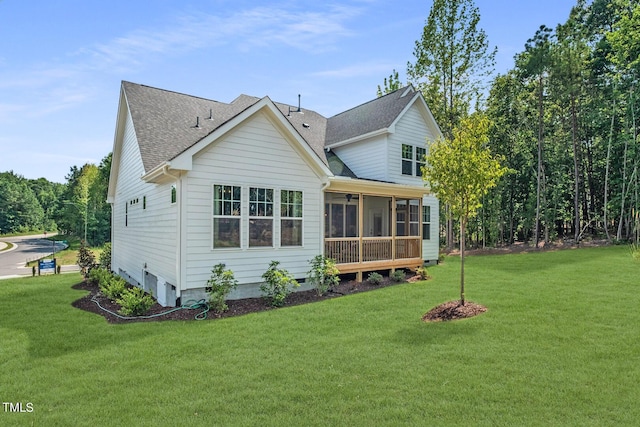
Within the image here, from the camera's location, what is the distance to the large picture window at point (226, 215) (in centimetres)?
912

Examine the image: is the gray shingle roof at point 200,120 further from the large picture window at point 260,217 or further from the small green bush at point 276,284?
the small green bush at point 276,284

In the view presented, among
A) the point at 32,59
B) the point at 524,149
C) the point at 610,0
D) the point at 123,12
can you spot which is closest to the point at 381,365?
the point at 123,12

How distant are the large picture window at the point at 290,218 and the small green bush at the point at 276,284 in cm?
96

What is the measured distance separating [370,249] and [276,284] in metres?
4.36

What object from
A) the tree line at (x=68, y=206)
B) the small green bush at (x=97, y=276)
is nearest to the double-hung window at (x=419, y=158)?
the small green bush at (x=97, y=276)

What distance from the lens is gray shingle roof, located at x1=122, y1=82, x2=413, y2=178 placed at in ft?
37.4

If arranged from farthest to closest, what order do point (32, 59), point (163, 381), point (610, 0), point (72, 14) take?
1. point (610, 0)
2. point (32, 59)
3. point (72, 14)
4. point (163, 381)

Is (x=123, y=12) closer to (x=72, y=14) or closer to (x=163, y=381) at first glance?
(x=72, y=14)

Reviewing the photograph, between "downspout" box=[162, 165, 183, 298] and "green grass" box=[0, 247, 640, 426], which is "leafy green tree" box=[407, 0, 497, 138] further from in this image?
"downspout" box=[162, 165, 183, 298]

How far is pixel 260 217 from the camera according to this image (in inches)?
387

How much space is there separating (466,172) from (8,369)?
29.1 ft

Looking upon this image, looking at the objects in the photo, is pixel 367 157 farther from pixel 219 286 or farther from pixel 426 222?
pixel 219 286

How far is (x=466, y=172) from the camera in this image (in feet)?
25.8

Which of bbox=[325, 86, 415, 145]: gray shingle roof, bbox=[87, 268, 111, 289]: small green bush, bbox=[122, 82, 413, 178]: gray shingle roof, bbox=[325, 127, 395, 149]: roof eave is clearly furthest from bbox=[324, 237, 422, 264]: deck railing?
bbox=[87, 268, 111, 289]: small green bush
